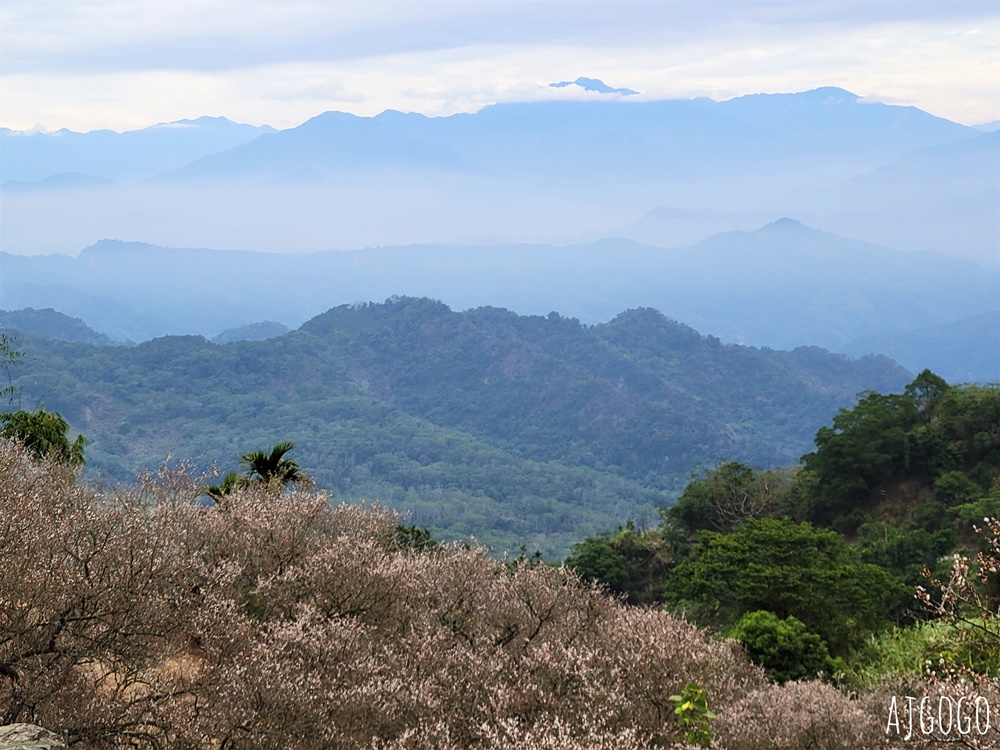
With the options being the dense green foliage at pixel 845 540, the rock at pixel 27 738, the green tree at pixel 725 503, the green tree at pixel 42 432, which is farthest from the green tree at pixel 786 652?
the green tree at pixel 725 503

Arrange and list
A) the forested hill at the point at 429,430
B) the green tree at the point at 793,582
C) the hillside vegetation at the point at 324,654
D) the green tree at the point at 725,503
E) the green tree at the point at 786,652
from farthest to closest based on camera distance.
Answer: the forested hill at the point at 429,430 → the green tree at the point at 725,503 → the green tree at the point at 793,582 → the green tree at the point at 786,652 → the hillside vegetation at the point at 324,654

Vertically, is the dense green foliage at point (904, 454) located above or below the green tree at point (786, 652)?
below

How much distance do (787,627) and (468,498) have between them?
382 ft

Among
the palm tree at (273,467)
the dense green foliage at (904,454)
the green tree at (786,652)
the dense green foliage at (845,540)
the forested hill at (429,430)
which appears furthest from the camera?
the forested hill at (429,430)

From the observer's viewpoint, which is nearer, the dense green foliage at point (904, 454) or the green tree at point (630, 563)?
the green tree at point (630, 563)

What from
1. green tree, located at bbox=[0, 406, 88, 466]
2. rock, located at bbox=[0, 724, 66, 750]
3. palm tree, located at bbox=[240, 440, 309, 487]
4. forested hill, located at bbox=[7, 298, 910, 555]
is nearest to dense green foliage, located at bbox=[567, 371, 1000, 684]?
rock, located at bbox=[0, 724, 66, 750]

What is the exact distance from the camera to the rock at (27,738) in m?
7.50

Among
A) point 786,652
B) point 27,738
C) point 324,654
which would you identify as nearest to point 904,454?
point 786,652

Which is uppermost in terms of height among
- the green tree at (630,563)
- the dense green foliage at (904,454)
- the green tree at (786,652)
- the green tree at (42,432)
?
the green tree at (42,432)

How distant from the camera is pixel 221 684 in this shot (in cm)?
948

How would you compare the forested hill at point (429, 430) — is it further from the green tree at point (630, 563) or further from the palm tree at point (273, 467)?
the palm tree at point (273, 467)

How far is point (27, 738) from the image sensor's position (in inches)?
302

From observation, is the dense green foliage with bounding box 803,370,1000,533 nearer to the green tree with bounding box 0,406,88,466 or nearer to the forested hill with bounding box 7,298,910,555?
the green tree with bounding box 0,406,88,466

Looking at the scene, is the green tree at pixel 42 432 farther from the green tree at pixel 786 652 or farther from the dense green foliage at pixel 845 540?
the dense green foliage at pixel 845 540
